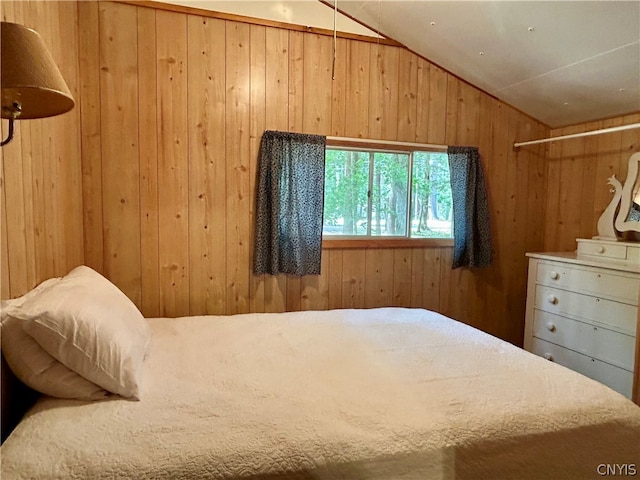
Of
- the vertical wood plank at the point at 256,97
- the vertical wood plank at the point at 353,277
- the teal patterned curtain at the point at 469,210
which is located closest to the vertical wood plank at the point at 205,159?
the vertical wood plank at the point at 256,97

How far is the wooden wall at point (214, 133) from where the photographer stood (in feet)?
8.03

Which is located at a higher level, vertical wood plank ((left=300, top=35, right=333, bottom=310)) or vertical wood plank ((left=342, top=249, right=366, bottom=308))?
vertical wood plank ((left=300, top=35, right=333, bottom=310))

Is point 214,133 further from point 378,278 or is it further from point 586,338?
point 586,338

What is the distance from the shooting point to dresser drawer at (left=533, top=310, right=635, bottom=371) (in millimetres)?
2361

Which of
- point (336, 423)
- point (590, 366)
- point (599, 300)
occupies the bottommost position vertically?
point (590, 366)

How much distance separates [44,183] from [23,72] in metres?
0.94

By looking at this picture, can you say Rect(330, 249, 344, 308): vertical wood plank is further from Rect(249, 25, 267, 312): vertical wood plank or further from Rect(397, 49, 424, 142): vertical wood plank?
Rect(397, 49, 424, 142): vertical wood plank

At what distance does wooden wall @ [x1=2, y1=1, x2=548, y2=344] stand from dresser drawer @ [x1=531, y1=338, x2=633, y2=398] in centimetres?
77

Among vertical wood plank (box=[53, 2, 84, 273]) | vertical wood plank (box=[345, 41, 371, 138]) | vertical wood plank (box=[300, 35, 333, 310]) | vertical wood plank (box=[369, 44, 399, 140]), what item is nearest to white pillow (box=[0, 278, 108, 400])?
vertical wood plank (box=[53, 2, 84, 273])

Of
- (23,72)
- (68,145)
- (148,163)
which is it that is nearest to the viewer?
(23,72)

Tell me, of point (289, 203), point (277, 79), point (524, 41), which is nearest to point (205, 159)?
point (289, 203)

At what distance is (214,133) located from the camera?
2631mm

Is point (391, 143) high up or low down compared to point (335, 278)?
up

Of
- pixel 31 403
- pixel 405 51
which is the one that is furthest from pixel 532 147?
pixel 31 403
